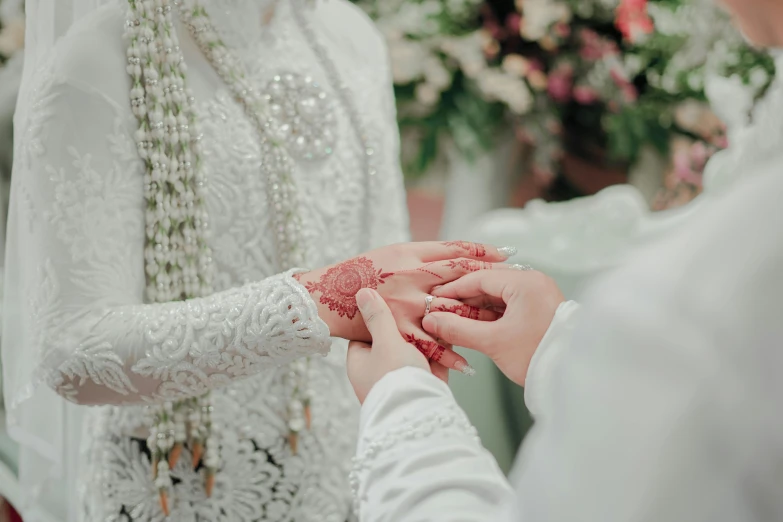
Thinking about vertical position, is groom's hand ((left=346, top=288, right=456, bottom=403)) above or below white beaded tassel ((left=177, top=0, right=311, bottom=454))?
below

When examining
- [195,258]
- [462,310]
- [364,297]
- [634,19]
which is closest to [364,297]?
[364,297]

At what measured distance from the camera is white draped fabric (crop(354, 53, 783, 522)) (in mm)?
353

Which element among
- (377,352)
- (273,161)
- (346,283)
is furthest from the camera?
(273,161)

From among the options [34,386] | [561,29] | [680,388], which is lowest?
[34,386]

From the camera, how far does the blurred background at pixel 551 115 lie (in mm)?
1416

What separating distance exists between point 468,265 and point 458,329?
82 millimetres

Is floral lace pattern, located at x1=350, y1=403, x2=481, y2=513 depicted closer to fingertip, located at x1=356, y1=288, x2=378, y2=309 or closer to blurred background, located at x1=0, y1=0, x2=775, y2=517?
fingertip, located at x1=356, y1=288, x2=378, y2=309

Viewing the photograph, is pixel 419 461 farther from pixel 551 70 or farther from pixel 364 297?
pixel 551 70

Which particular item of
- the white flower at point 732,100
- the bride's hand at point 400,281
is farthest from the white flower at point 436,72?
the bride's hand at point 400,281

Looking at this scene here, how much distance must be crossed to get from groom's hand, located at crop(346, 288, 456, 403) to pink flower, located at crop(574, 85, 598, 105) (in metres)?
1.09

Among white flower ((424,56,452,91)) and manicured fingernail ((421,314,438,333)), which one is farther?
white flower ((424,56,452,91))

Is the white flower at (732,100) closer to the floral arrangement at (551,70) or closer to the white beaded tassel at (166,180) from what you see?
the floral arrangement at (551,70)

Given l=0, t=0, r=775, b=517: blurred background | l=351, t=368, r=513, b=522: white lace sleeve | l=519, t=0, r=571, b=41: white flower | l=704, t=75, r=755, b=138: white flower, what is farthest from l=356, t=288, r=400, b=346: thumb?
l=519, t=0, r=571, b=41: white flower

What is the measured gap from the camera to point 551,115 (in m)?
1.71
